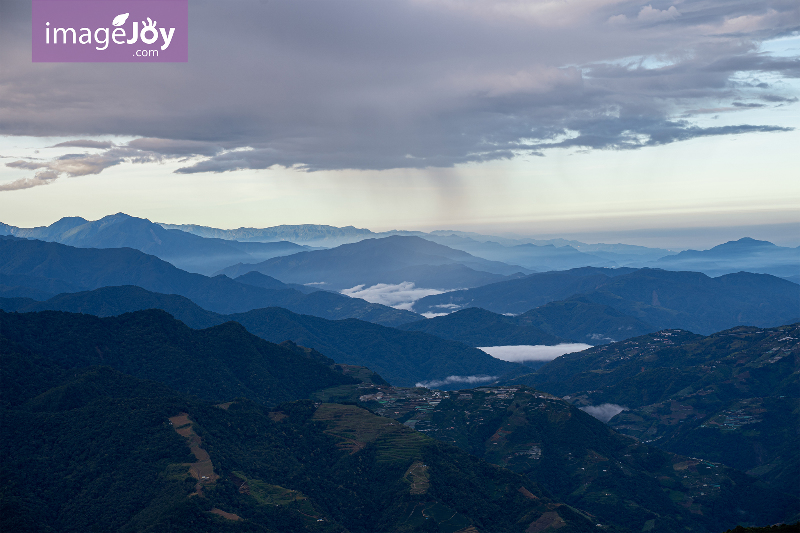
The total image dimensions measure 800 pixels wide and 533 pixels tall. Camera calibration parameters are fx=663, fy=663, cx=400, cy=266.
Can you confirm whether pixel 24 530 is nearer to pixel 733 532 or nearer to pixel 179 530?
pixel 179 530

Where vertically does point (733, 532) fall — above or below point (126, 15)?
below

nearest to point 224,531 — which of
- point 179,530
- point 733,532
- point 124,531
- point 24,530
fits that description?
point 179,530

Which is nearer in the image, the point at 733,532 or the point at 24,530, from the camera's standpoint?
the point at 733,532

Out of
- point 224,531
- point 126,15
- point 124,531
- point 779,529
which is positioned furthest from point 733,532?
point 126,15

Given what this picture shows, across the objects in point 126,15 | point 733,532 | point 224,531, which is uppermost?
point 126,15

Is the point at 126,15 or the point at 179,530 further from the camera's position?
the point at 179,530

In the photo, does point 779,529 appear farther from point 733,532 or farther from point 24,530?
point 24,530

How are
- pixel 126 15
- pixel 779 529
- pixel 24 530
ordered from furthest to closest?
pixel 24 530 → pixel 126 15 → pixel 779 529

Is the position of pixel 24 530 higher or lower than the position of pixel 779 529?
lower

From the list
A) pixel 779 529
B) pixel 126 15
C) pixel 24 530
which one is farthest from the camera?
pixel 24 530
